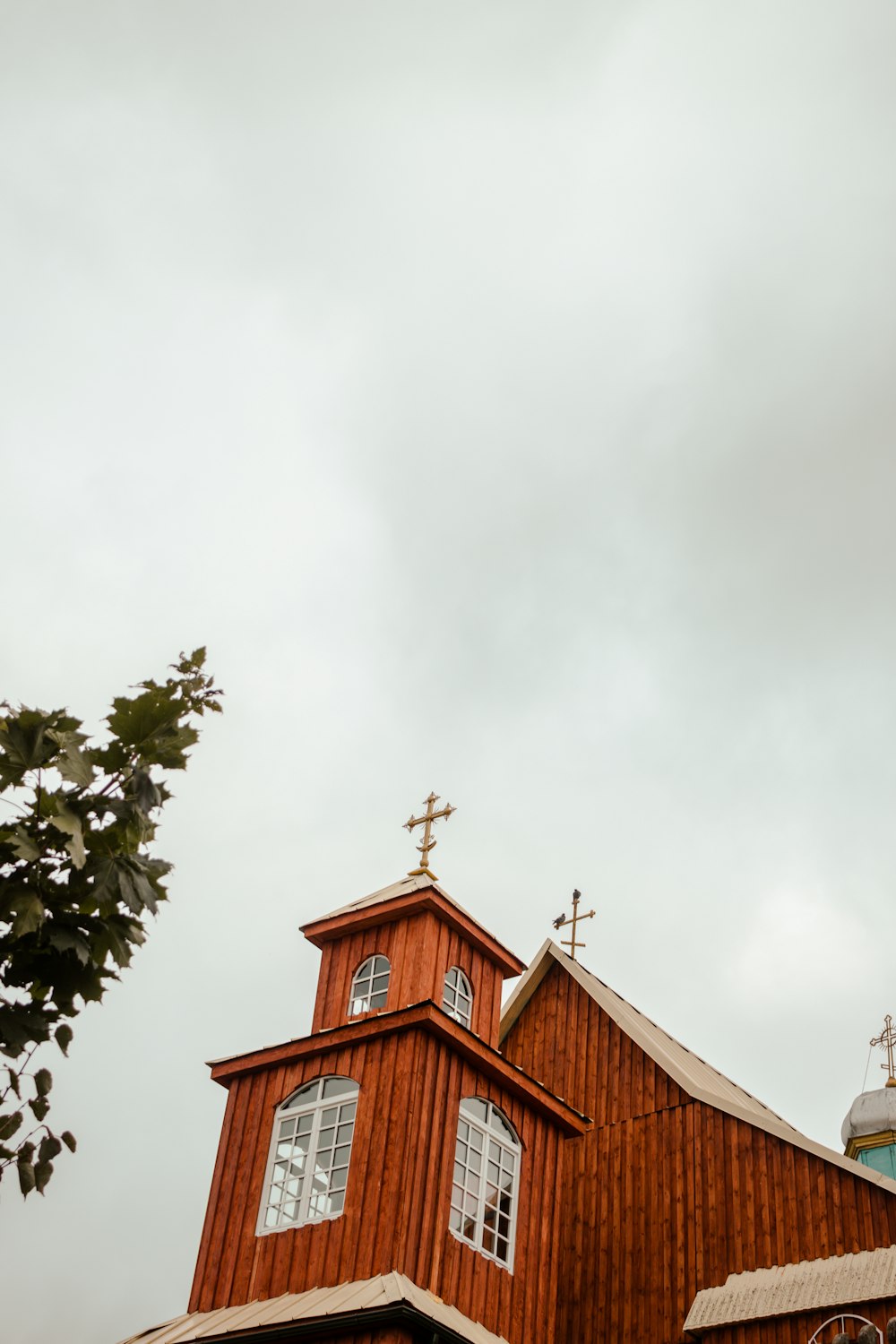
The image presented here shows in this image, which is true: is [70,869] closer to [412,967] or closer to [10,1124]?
[10,1124]

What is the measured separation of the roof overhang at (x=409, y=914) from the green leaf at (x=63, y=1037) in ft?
36.6

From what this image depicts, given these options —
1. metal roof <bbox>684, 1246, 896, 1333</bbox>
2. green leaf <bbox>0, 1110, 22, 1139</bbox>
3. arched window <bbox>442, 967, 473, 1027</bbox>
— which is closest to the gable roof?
metal roof <bbox>684, 1246, 896, 1333</bbox>

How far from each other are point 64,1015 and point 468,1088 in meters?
10.5

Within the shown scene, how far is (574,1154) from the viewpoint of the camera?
1800 centimetres

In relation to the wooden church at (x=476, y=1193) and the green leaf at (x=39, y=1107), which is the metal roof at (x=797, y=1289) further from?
the green leaf at (x=39, y=1107)

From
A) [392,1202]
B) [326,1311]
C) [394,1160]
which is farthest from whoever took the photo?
[394,1160]

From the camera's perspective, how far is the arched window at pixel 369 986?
16.1 meters

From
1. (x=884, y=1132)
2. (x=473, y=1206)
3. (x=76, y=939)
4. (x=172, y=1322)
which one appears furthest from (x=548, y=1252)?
(x=76, y=939)

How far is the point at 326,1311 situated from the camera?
1250 cm

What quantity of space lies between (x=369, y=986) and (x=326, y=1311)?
428 centimetres

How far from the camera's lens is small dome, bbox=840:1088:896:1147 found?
23.1 metres

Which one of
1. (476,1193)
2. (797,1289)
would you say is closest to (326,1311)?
(476,1193)

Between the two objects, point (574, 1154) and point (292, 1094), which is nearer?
point (292, 1094)

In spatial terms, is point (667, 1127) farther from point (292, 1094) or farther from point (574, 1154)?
point (292, 1094)
